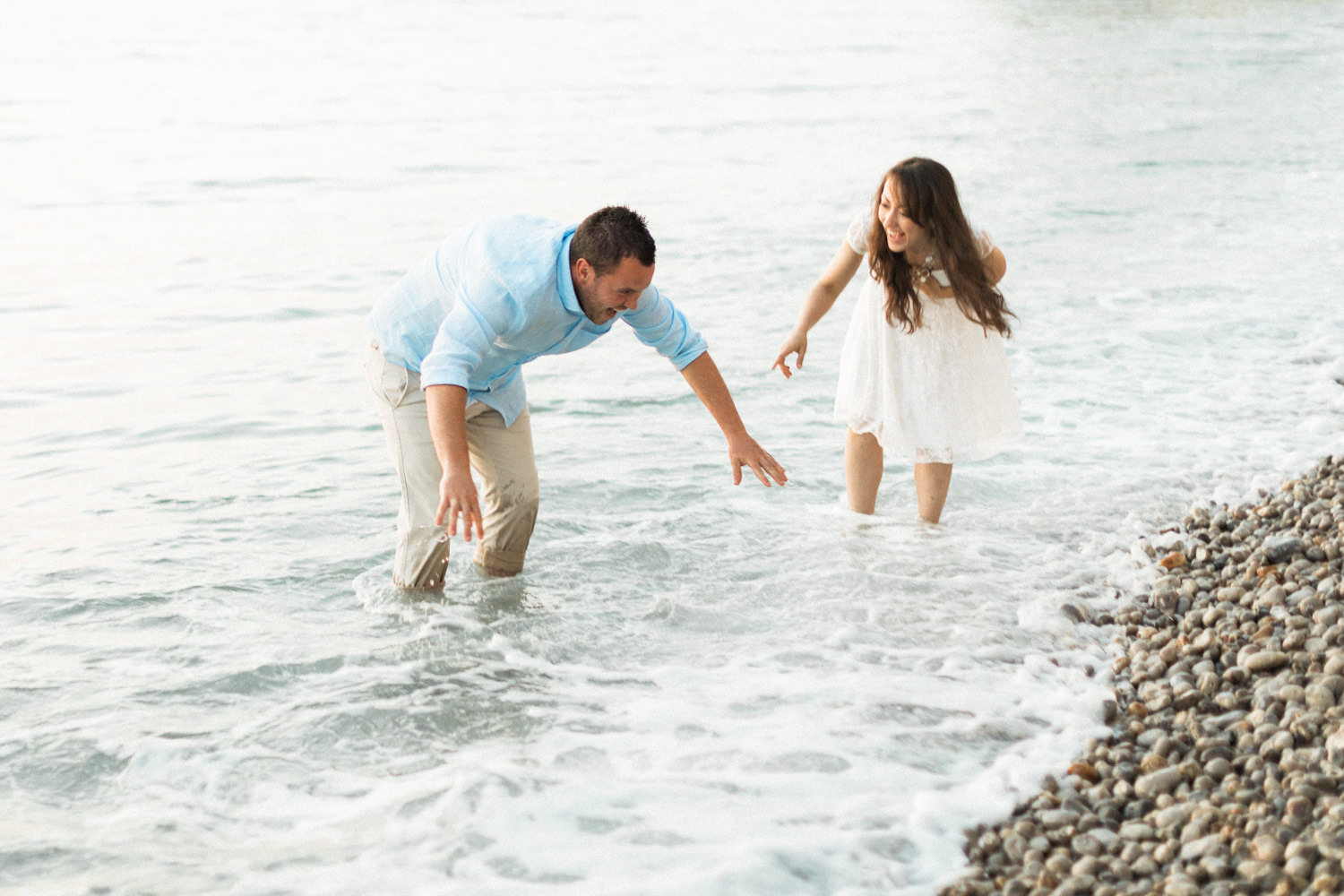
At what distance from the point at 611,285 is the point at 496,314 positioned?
17.6 inches

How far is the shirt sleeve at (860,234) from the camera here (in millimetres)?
5535

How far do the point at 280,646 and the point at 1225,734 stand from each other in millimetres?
3971

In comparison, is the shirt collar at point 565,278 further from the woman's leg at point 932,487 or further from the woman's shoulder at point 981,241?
the woman's leg at point 932,487

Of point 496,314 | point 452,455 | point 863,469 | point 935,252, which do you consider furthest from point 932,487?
point 452,455

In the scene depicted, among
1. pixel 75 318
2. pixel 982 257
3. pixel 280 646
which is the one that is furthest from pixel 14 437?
pixel 982 257

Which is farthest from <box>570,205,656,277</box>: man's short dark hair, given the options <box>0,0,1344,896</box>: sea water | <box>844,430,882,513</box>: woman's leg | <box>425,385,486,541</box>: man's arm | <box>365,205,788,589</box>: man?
<box>844,430,882,513</box>: woman's leg

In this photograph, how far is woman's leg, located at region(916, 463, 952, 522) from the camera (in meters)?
6.18

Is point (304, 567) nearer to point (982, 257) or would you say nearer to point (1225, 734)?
point (982, 257)

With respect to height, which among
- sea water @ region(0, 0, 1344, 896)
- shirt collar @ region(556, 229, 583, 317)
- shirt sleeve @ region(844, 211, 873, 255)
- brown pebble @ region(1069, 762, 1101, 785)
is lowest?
brown pebble @ region(1069, 762, 1101, 785)

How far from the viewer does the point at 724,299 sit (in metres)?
12.7

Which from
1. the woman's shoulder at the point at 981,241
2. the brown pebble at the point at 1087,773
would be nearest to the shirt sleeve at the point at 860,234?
the woman's shoulder at the point at 981,241

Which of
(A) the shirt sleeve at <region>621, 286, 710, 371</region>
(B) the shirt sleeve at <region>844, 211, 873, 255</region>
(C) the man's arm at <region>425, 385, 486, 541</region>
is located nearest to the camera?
(C) the man's arm at <region>425, 385, 486, 541</region>

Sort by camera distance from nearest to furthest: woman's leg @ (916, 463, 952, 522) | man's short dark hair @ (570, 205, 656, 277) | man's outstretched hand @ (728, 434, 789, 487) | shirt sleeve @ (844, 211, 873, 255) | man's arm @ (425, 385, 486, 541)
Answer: man's arm @ (425, 385, 486, 541) < man's short dark hair @ (570, 205, 656, 277) < man's outstretched hand @ (728, 434, 789, 487) < shirt sleeve @ (844, 211, 873, 255) < woman's leg @ (916, 463, 952, 522)

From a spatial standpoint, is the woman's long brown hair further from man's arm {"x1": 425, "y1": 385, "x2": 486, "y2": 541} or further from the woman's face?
man's arm {"x1": 425, "y1": 385, "x2": 486, "y2": 541}
